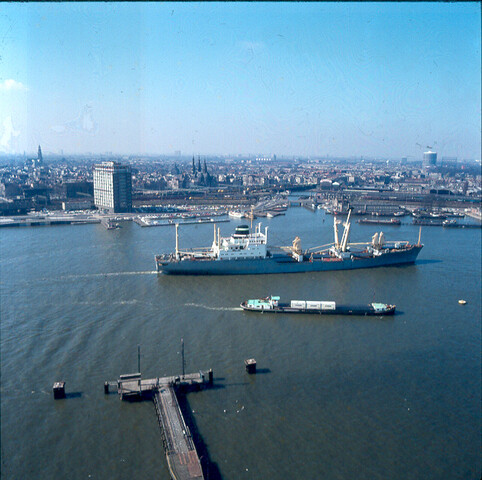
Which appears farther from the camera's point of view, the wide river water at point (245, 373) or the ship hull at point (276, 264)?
the ship hull at point (276, 264)

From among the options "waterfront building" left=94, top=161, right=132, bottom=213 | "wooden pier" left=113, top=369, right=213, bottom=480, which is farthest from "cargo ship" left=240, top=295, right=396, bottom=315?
"waterfront building" left=94, top=161, right=132, bottom=213

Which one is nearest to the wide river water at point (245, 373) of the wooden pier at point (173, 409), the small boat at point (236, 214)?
the wooden pier at point (173, 409)

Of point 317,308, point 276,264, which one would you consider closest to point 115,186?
point 276,264

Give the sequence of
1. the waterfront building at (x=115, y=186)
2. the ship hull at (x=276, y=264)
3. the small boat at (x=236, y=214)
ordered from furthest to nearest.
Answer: the small boat at (x=236, y=214) → the waterfront building at (x=115, y=186) → the ship hull at (x=276, y=264)

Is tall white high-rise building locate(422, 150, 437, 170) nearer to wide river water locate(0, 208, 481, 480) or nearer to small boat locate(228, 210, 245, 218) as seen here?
small boat locate(228, 210, 245, 218)

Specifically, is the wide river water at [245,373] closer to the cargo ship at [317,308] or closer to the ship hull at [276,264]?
the cargo ship at [317,308]

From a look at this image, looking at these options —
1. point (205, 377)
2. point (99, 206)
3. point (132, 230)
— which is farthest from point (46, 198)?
point (205, 377)
